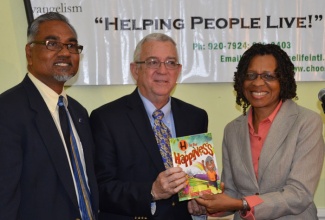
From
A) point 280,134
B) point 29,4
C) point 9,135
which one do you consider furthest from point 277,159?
point 29,4

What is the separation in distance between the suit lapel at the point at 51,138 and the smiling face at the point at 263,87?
1209 millimetres

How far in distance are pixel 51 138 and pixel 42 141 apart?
0.05 meters

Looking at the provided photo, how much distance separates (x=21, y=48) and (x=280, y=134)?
8.02ft

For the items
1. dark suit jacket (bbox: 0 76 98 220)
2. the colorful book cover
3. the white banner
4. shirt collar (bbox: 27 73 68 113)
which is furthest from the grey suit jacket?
the white banner

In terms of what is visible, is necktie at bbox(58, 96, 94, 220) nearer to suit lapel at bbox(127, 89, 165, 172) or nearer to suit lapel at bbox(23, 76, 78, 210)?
suit lapel at bbox(23, 76, 78, 210)

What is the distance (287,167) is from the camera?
280 cm

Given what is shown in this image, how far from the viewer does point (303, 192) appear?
274cm

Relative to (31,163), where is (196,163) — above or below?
below

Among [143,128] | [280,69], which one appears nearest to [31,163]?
[143,128]

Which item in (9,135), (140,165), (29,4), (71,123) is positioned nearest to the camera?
(9,135)

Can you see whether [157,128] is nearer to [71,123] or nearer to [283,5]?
[71,123]

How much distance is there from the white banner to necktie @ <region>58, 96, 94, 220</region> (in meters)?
1.59

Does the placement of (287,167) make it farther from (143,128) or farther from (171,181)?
(143,128)

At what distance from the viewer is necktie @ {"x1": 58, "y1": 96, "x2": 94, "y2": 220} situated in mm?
2553
